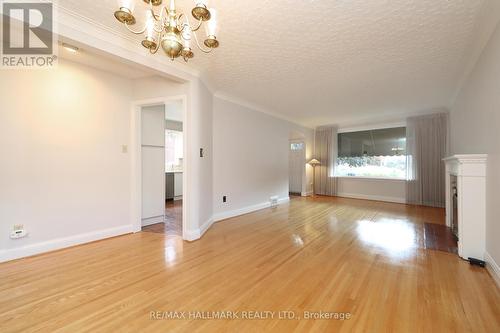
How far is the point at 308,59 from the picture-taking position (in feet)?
9.44

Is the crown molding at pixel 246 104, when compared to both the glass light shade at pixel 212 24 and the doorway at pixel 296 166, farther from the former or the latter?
the glass light shade at pixel 212 24

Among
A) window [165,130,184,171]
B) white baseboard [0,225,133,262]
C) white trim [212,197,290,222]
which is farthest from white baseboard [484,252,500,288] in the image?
window [165,130,184,171]

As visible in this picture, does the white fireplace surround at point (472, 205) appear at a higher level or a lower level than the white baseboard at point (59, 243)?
higher

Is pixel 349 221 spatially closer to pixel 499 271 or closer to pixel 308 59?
pixel 499 271

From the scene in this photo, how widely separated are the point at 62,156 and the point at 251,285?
2.99 metres

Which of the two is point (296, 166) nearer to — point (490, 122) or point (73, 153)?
point (490, 122)

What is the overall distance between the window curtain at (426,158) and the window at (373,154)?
0.40 metres

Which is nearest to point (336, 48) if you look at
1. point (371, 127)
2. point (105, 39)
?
point (105, 39)

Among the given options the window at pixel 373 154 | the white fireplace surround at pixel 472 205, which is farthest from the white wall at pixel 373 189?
the white fireplace surround at pixel 472 205

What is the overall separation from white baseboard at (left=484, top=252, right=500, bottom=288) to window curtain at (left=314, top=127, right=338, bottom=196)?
16.5 ft

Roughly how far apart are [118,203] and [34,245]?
3.40 feet

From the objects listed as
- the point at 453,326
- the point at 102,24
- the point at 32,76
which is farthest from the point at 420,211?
the point at 32,76

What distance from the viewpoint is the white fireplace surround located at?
2.46 metres

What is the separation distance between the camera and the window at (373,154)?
253 inches
